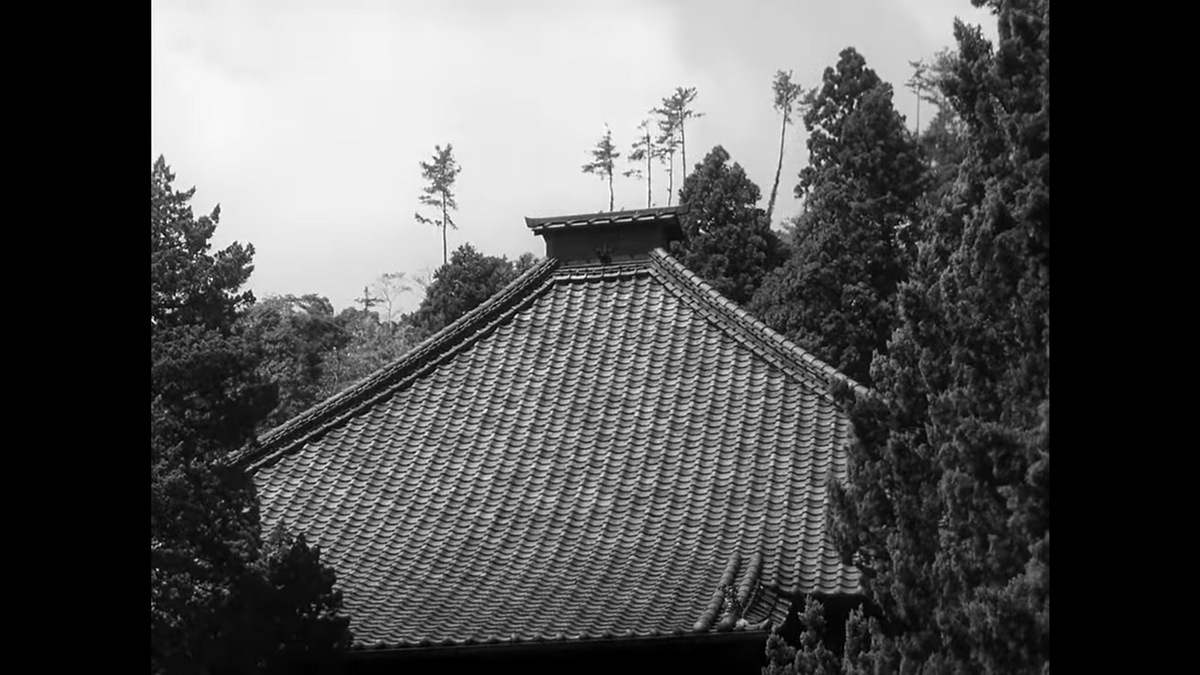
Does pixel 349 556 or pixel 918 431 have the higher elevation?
pixel 918 431

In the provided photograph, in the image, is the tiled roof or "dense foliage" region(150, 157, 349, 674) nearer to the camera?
"dense foliage" region(150, 157, 349, 674)

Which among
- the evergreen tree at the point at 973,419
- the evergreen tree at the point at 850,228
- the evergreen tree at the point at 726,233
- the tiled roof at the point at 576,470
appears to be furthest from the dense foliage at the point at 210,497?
the evergreen tree at the point at 726,233

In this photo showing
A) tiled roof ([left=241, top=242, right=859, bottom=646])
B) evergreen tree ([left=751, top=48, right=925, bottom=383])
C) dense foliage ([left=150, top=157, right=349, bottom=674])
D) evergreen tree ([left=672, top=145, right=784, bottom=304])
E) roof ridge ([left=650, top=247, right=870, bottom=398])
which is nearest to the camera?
dense foliage ([left=150, top=157, right=349, bottom=674])

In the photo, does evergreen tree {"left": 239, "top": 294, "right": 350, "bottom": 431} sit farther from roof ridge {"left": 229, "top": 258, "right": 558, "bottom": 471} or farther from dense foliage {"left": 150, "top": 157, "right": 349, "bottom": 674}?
dense foliage {"left": 150, "top": 157, "right": 349, "bottom": 674}

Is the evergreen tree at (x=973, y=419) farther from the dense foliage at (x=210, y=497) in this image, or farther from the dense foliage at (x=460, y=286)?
the dense foliage at (x=460, y=286)

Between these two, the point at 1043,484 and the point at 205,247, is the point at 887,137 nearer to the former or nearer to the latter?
the point at 205,247

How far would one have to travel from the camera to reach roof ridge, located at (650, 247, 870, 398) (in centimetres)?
792

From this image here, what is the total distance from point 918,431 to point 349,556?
406cm

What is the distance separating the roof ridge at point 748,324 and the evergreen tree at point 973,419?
373 cm

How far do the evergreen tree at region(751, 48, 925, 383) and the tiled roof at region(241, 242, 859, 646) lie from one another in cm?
572

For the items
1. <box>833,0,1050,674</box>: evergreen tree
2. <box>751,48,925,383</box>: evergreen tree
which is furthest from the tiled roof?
<box>751,48,925,383</box>: evergreen tree
